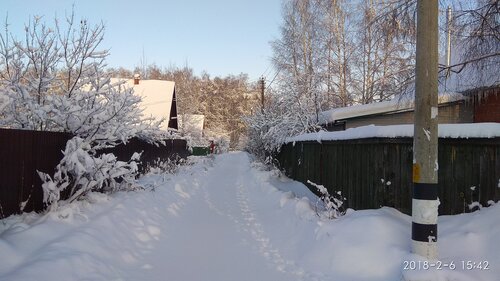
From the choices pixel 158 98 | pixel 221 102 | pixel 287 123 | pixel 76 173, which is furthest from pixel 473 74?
pixel 221 102

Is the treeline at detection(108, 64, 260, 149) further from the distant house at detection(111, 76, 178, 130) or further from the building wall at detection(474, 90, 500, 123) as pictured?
the building wall at detection(474, 90, 500, 123)

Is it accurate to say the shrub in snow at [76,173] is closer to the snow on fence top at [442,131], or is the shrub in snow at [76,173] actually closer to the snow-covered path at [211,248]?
the snow-covered path at [211,248]

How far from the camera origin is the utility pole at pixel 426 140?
4.69 metres

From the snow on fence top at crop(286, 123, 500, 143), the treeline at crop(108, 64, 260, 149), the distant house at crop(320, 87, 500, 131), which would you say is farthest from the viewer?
the treeline at crop(108, 64, 260, 149)

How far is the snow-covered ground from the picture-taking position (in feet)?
15.3

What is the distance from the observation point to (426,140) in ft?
15.6

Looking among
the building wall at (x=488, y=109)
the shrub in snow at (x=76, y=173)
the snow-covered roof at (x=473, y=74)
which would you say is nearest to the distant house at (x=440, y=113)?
the building wall at (x=488, y=109)

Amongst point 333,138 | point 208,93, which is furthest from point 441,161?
point 208,93

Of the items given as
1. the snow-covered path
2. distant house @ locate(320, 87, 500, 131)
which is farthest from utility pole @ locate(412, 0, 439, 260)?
distant house @ locate(320, 87, 500, 131)

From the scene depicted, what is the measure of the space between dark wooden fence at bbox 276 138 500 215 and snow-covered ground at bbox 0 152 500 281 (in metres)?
0.31

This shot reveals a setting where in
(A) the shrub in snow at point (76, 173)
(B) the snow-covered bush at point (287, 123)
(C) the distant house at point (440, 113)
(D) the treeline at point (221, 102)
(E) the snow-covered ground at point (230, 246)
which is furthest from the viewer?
(D) the treeline at point (221, 102)

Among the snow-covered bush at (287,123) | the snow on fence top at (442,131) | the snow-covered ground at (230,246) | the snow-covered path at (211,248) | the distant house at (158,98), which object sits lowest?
the snow-covered path at (211,248)

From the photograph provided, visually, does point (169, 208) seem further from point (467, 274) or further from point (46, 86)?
point (467, 274)

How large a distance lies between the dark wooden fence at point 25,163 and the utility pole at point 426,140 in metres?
5.66
